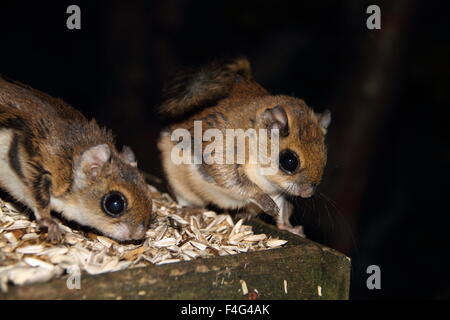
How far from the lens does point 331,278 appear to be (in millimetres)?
2801

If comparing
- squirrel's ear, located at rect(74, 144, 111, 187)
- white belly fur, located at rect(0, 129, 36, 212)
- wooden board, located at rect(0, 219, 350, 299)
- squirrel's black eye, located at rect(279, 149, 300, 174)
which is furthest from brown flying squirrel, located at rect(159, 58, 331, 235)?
white belly fur, located at rect(0, 129, 36, 212)

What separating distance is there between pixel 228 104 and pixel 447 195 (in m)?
5.74

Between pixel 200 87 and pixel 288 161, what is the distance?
0.92 metres

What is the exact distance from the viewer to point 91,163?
115 inches

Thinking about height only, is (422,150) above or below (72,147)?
below

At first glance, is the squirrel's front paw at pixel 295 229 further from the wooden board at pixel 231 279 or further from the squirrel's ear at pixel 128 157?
the squirrel's ear at pixel 128 157

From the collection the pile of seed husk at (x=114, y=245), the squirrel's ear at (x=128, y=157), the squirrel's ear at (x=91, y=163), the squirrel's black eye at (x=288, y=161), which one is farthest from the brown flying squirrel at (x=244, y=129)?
the squirrel's ear at (x=91, y=163)

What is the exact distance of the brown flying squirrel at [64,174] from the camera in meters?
2.86

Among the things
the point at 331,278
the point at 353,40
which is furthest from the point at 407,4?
the point at 331,278

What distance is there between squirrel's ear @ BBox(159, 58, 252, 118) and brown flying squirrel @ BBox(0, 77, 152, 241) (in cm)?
94

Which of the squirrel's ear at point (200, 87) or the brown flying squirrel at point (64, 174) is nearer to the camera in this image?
the brown flying squirrel at point (64, 174)

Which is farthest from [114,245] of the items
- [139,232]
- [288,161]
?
[288,161]

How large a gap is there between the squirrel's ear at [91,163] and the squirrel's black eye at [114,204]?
0.13 m
